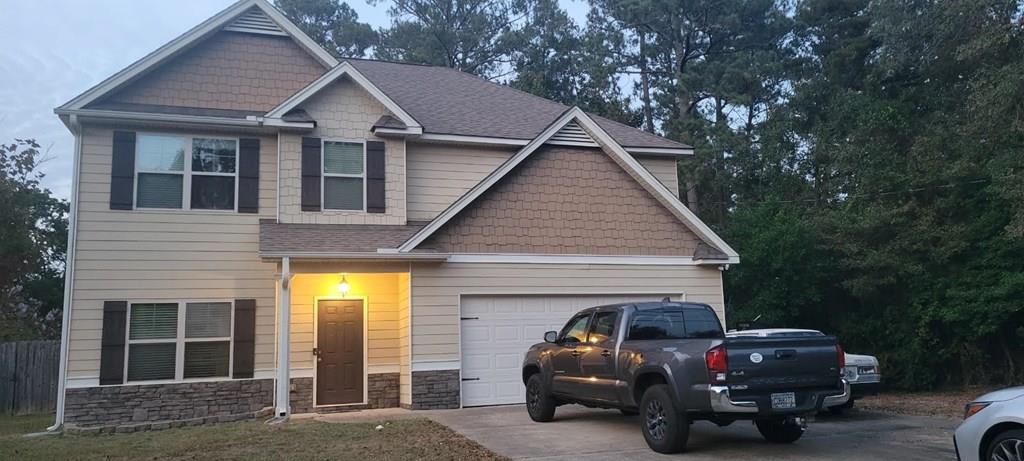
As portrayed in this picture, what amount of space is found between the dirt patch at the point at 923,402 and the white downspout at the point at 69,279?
1394 centimetres

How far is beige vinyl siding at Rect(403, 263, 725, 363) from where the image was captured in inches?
549

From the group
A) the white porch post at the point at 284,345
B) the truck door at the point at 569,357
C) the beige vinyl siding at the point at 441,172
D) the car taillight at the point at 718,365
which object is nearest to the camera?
→ the car taillight at the point at 718,365

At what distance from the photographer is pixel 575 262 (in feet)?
49.5

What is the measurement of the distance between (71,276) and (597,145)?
981cm

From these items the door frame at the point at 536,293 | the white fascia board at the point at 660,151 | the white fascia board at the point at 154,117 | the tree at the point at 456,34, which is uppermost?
the tree at the point at 456,34

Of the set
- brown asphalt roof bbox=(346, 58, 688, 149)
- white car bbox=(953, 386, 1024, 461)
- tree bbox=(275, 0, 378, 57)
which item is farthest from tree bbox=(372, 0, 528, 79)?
white car bbox=(953, 386, 1024, 461)

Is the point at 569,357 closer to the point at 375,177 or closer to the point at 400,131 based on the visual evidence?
the point at 375,177

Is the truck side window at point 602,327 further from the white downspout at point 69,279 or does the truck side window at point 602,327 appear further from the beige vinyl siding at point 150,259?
the white downspout at point 69,279

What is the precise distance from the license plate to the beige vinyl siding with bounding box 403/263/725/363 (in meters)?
6.92

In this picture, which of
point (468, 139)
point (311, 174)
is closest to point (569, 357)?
point (468, 139)

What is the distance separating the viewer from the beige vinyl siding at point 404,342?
13.9m

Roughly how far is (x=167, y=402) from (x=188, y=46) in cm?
649

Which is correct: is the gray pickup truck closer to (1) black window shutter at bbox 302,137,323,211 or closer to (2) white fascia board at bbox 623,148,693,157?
(1) black window shutter at bbox 302,137,323,211

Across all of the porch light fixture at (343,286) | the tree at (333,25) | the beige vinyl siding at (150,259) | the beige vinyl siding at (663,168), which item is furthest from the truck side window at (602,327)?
the tree at (333,25)
